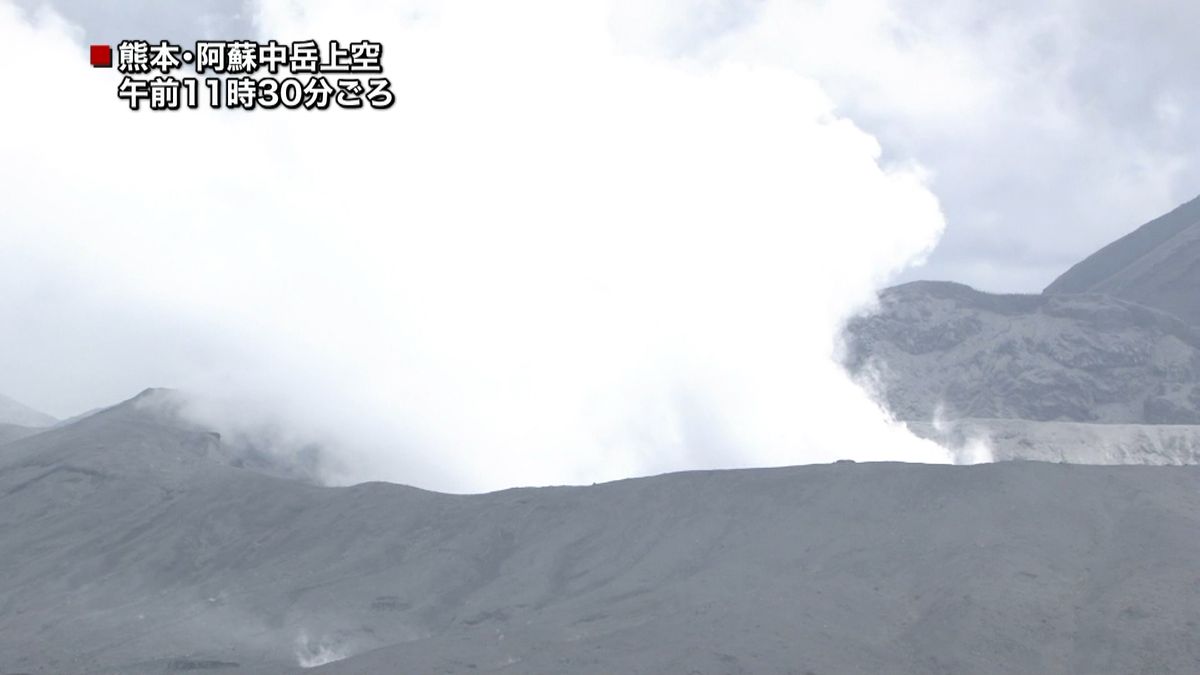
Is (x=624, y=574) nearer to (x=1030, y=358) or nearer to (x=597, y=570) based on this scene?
(x=597, y=570)

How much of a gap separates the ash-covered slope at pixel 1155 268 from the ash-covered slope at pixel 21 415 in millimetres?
124797

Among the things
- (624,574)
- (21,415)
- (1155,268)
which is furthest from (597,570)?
(1155,268)

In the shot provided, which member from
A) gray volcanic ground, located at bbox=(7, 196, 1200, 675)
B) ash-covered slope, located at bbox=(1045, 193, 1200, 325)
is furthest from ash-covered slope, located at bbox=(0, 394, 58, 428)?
ash-covered slope, located at bbox=(1045, 193, 1200, 325)

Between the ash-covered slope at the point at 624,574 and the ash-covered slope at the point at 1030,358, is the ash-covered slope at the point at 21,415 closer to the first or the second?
the ash-covered slope at the point at 624,574

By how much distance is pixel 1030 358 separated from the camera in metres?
143

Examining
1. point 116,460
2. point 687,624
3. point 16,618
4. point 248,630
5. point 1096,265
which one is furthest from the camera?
point 1096,265

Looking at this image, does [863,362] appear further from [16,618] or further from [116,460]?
[16,618]

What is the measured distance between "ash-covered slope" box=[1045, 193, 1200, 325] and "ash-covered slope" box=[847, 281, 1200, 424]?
18.5 m

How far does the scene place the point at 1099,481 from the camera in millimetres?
53188

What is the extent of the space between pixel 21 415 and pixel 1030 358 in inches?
4137

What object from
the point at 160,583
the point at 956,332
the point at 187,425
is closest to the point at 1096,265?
the point at 956,332

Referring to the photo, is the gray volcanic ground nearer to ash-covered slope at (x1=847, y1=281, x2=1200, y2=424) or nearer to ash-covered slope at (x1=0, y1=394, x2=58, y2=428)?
ash-covered slope at (x1=0, y1=394, x2=58, y2=428)

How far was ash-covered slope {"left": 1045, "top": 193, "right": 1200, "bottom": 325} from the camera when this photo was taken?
162 m

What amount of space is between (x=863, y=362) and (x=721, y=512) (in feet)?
319
